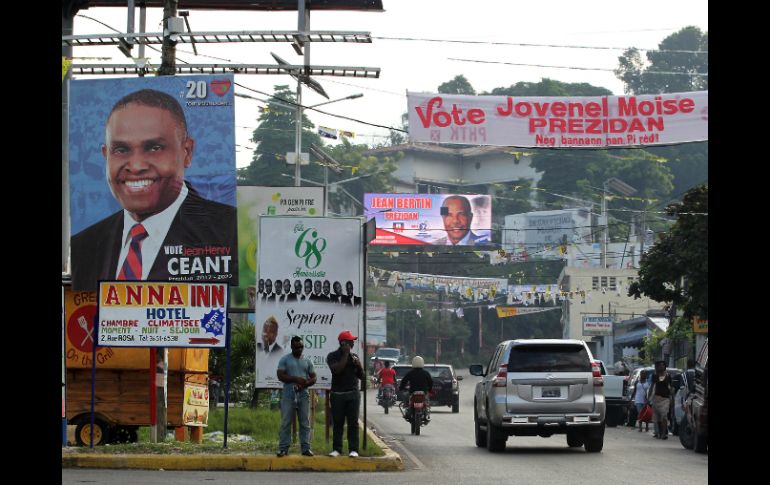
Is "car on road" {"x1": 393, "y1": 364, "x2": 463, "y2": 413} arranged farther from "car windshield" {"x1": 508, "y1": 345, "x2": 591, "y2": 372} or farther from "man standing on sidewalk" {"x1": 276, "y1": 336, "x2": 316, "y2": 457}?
"man standing on sidewalk" {"x1": 276, "y1": 336, "x2": 316, "y2": 457}

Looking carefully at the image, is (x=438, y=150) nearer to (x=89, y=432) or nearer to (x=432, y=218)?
(x=432, y=218)

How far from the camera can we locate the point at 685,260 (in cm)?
3036

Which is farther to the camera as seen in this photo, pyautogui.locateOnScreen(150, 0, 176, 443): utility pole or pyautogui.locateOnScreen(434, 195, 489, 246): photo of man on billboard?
pyautogui.locateOnScreen(434, 195, 489, 246): photo of man on billboard

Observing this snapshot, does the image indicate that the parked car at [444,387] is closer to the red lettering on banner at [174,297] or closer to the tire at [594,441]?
the tire at [594,441]

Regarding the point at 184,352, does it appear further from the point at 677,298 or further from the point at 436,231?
the point at 436,231

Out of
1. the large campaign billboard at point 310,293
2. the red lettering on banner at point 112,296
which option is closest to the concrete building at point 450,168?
the large campaign billboard at point 310,293

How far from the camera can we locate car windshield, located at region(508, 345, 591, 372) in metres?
20.8

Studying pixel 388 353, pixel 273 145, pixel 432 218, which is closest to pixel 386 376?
pixel 388 353

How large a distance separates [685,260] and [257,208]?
1425cm

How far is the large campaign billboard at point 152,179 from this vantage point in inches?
819

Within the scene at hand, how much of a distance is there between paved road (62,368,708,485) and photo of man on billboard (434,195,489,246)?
74.3 meters

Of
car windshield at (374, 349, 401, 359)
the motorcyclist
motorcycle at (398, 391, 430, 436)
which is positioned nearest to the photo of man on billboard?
car windshield at (374, 349, 401, 359)
